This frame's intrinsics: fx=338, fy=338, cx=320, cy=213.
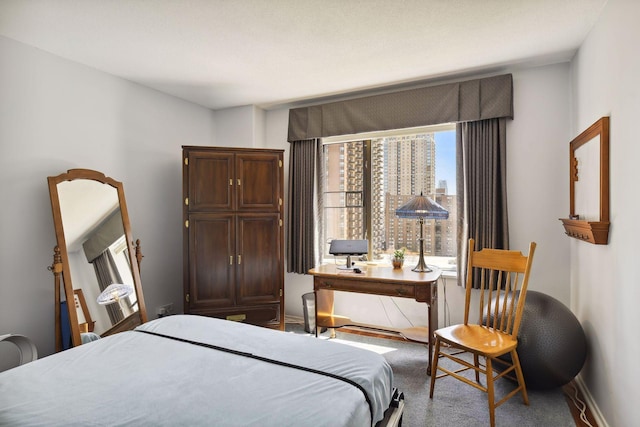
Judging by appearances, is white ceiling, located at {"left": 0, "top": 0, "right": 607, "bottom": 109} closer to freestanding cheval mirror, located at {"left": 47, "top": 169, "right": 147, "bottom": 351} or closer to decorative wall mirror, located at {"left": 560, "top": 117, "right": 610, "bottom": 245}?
decorative wall mirror, located at {"left": 560, "top": 117, "right": 610, "bottom": 245}

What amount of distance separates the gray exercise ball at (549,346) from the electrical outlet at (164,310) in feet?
10.9

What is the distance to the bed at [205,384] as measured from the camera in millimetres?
1266

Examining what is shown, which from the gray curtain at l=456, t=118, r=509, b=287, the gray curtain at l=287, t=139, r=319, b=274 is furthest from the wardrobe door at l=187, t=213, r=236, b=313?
the gray curtain at l=456, t=118, r=509, b=287

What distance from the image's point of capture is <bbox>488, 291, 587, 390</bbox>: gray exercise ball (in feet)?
7.23

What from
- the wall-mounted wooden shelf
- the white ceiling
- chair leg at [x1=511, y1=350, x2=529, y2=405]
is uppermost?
the white ceiling

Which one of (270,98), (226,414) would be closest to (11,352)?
(226,414)

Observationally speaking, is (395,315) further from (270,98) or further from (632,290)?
(270,98)

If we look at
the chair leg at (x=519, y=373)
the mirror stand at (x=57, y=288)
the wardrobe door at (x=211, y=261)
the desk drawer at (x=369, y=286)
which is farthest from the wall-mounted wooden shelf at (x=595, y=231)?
the mirror stand at (x=57, y=288)

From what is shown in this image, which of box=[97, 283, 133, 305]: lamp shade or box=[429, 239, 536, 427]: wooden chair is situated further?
box=[97, 283, 133, 305]: lamp shade

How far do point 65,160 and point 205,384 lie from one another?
2423 mm

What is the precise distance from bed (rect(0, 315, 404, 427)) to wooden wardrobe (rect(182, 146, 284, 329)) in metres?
1.43

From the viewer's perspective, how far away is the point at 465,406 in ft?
7.44

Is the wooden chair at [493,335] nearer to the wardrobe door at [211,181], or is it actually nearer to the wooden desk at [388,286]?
the wooden desk at [388,286]

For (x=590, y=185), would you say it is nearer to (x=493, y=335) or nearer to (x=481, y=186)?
(x=481, y=186)
